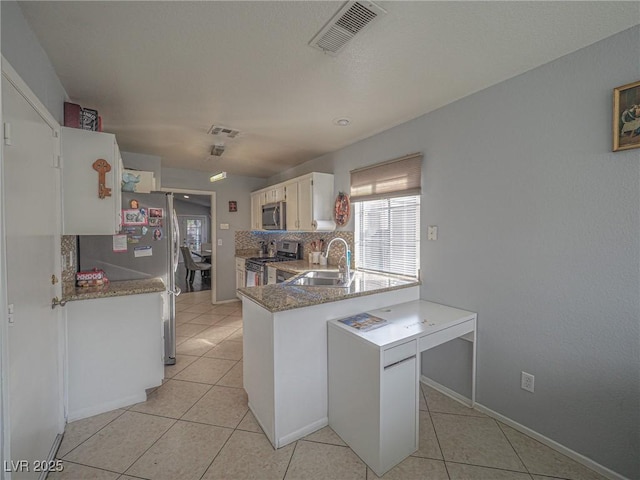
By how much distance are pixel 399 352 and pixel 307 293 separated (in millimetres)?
755

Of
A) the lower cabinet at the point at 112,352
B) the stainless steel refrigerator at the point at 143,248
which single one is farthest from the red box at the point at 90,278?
the lower cabinet at the point at 112,352

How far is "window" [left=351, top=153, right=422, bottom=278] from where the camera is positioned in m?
2.68

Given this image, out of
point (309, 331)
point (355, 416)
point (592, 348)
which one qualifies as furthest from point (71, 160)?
point (592, 348)

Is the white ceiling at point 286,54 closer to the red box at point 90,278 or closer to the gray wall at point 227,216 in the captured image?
the red box at point 90,278

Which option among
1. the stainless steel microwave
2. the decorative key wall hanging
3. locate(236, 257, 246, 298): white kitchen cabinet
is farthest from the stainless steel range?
the decorative key wall hanging

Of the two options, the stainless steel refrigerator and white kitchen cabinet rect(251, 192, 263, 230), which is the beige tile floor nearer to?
the stainless steel refrigerator

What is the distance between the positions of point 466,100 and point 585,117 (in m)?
0.80

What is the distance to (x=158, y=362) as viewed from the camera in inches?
90.3

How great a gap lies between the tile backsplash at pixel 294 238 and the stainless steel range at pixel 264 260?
0.12m

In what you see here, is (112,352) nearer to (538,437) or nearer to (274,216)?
(274,216)

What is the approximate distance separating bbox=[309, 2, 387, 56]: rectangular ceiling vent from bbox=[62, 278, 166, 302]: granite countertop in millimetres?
2108

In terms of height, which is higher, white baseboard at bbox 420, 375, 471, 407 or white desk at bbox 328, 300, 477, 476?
white desk at bbox 328, 300, 477, 476

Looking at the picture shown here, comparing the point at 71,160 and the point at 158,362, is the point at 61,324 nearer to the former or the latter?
the point at 158,362

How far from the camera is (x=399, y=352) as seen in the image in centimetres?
166
